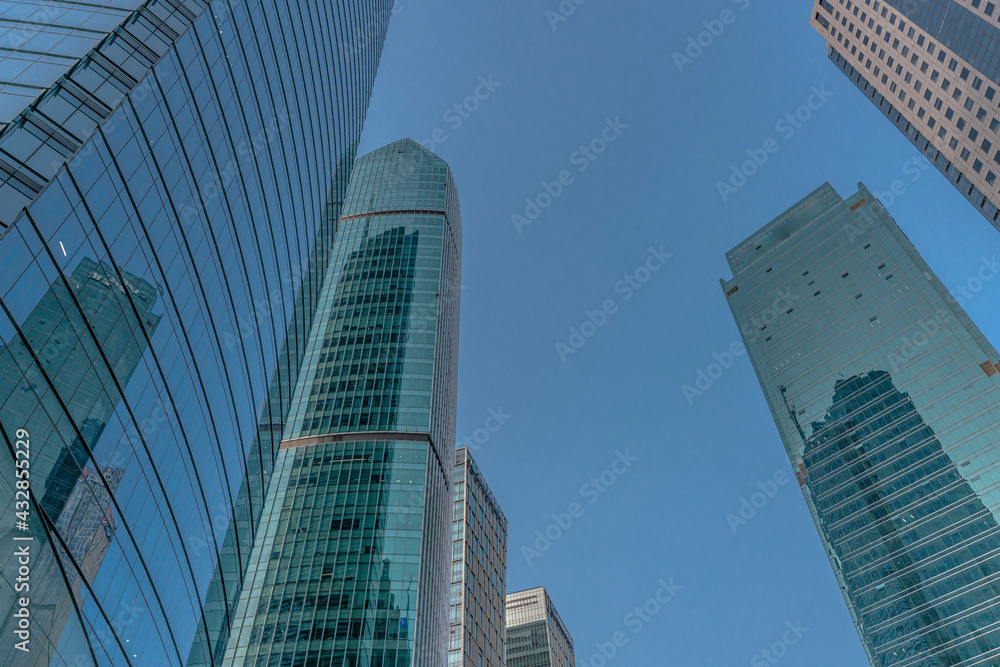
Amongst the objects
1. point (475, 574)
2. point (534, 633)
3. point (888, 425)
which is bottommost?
point (475, 574)

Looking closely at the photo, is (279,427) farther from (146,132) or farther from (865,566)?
(865,566)

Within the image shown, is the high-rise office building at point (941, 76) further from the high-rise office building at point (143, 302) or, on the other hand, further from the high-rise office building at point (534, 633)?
the high-rise office building at point (534, 633)

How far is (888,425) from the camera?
11650 centimetres

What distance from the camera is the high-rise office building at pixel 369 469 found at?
8012 centimetres

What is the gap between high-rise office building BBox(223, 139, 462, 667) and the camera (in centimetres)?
8012

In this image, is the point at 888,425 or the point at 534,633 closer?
the point at 888,425

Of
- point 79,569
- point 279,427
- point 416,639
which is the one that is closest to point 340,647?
point 416,639

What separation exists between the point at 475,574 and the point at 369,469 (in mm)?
38969

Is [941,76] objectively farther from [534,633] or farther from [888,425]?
[534,633]

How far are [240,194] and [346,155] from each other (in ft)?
105

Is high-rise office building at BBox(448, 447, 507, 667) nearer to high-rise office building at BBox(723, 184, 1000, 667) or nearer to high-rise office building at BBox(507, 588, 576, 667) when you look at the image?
high-rise office building at BBox(507, 588, 576, 667)

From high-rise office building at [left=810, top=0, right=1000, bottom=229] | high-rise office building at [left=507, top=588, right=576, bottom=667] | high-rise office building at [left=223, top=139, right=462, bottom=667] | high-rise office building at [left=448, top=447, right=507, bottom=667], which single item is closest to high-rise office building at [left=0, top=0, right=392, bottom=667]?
high-rise office building at [left=223, top=139, right=462, bottom=667]

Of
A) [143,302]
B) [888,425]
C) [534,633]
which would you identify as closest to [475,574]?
[534,633]

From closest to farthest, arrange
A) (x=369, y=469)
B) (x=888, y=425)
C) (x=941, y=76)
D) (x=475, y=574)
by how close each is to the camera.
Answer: (x=369, y=469), (x=941, y=76), (x=888, y=425), (x=475, y=574)
